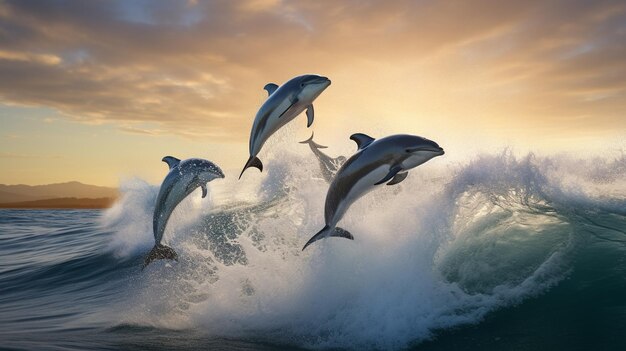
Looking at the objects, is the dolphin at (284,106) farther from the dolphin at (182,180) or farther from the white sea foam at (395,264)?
the white sea foam at (395,264)

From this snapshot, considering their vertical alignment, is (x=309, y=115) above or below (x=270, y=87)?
below

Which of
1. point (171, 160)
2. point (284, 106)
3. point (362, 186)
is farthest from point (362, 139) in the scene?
point (171, 160)

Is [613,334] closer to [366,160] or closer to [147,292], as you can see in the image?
[366,160]

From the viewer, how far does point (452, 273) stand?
8.77 metres

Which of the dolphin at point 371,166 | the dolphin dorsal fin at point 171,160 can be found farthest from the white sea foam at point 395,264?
the dolphin dorsal fin at point 171,160

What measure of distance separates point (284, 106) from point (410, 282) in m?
3.58

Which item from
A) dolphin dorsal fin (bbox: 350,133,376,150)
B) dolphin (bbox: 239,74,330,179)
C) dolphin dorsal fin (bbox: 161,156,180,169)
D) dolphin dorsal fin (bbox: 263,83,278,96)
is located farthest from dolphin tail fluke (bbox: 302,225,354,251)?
dolphin dorsal fin (bbox: 161,156,180,169)

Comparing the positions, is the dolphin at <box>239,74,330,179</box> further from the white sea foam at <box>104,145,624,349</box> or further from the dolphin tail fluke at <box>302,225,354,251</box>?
the white sea foam at <box>104,145,624,349</box>

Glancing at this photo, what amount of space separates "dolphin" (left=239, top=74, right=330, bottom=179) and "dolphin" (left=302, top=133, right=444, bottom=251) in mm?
842

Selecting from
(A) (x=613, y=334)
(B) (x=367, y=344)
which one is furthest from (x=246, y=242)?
(A) (x=613, y=334)

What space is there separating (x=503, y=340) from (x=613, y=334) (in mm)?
1471

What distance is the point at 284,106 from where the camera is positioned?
6.55m

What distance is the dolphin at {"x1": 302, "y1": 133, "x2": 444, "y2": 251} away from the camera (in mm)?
6172

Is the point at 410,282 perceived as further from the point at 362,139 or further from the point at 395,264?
the point at 362,139
